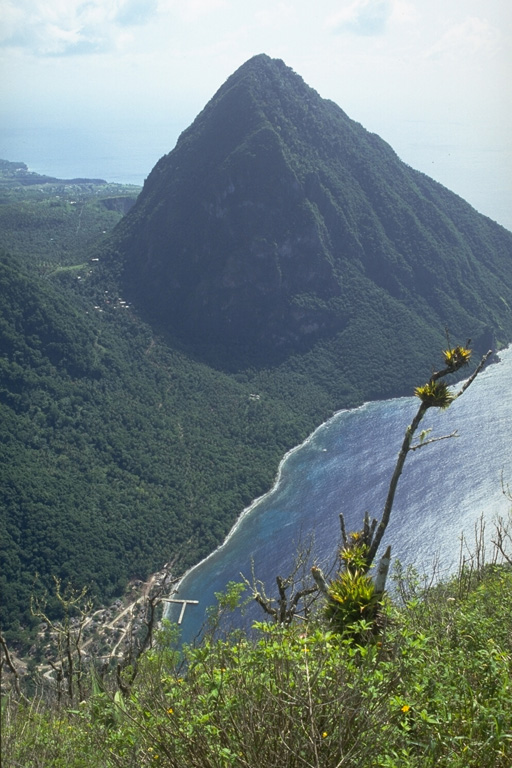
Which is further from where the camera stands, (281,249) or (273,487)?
(281,249)

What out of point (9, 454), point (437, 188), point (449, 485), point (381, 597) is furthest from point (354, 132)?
point (381, 597)

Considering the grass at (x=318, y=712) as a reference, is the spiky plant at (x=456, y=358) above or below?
above

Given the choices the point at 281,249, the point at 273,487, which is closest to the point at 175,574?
the point at 273,487

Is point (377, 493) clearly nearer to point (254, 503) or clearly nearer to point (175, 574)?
point (254, 503)

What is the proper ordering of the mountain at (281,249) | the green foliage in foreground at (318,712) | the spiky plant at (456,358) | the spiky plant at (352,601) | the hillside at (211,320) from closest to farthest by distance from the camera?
the green foliage in foreground at (318,712) < the spiky plant at (352,601) < the spiky plant at (456,358) < the hillside at (211,320) < the mountain at (281,249)

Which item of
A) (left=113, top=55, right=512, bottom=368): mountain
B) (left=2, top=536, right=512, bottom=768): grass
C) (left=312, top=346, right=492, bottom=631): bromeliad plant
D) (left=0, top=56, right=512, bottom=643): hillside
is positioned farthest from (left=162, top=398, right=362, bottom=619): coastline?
(left=2, top=536, right=512, bottom=768): grass

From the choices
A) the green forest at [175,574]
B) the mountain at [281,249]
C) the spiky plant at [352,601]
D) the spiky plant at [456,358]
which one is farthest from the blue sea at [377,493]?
the spiky plant at [352,601]

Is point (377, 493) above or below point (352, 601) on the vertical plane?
below

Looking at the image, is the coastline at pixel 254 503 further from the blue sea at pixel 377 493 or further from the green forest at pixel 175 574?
the green forest at pixel 175 574
